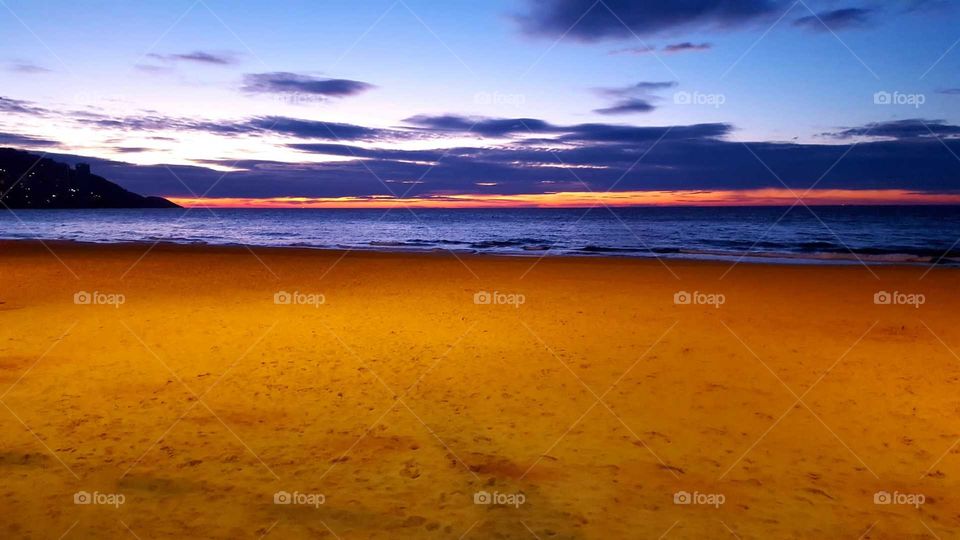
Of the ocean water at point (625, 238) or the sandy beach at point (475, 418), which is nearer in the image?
the sandy beach at point (475, 418)

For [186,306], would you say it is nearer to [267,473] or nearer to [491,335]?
[491,335]

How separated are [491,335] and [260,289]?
7.14m

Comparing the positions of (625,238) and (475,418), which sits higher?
(625,238)

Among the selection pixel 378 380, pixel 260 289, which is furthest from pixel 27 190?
pixel 378 380

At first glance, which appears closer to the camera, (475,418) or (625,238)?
(475,418)

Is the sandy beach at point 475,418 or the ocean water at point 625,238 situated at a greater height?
the ocean water at point 625,238

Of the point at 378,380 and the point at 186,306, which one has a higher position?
the point at 186,306

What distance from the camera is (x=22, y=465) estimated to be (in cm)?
500

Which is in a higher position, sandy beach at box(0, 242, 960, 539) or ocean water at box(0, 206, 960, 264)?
ocean water at box(0, 206, 960, 264)

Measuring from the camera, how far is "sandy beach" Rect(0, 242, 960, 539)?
4.36 meters

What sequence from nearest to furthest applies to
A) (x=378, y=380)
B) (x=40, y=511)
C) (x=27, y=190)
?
(x=40, y=511), (x=378, y=380), (x=27, y=190)

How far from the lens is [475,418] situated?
6.25 m

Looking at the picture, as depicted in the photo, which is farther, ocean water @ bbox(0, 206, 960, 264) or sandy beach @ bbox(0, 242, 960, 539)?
ocean water @ bbox(0, 206, 960, 264)

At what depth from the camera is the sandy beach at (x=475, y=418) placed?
4359 millimetres
